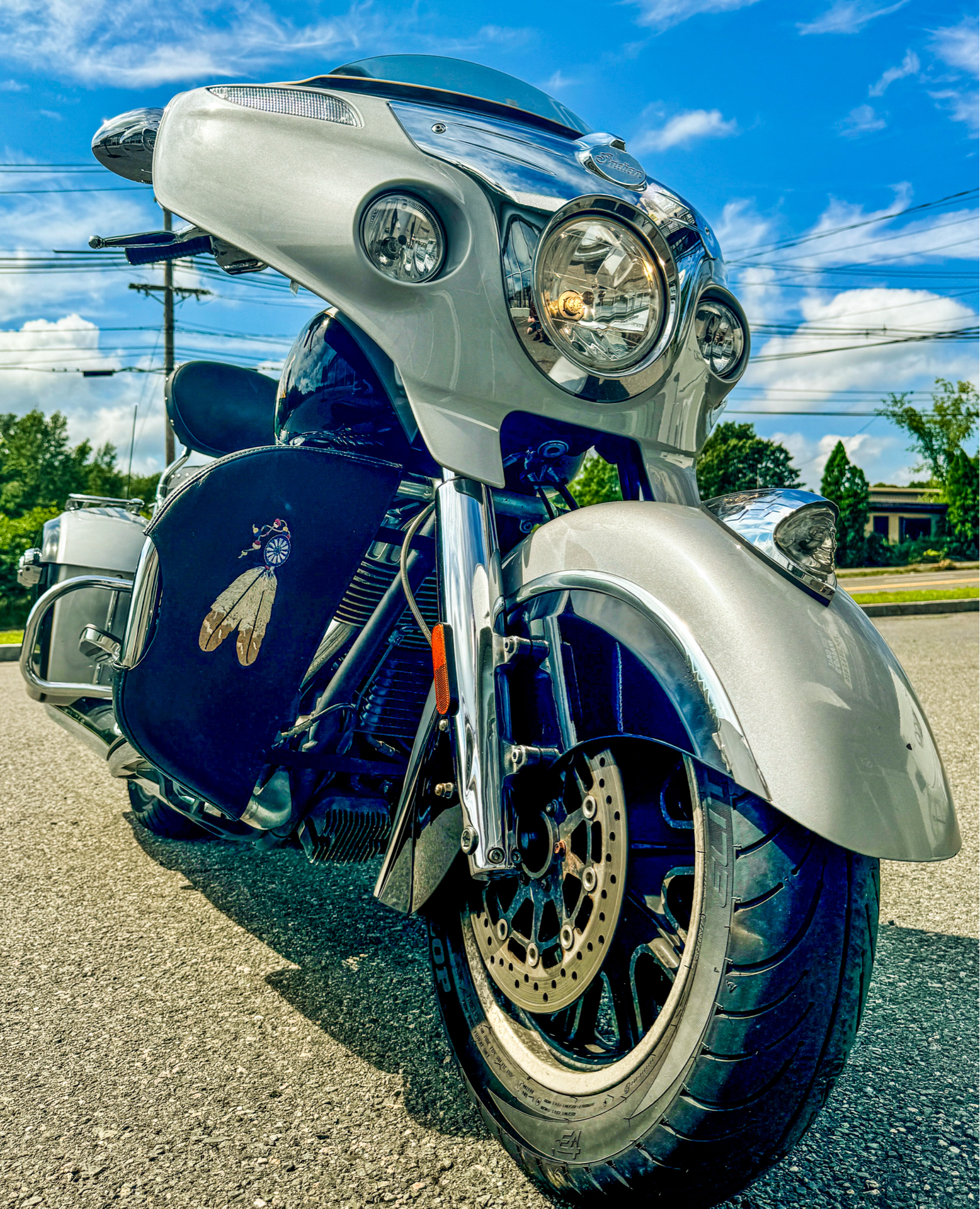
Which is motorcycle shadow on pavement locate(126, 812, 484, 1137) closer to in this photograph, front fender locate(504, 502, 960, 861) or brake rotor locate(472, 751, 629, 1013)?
brake rotor locate(472, 751, 629, 1013)

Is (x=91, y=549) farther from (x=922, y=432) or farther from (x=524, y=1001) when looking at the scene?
(x=922, y=432)

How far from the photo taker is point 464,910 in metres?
1.69

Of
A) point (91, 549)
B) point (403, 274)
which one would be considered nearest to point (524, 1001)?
point (403, 274)

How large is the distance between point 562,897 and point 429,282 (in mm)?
1049

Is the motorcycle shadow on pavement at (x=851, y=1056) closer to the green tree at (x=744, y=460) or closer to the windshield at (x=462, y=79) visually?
the windshield at (x=462, y=79)

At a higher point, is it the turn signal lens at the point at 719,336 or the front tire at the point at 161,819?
the turn signal lens at the point at 719,336

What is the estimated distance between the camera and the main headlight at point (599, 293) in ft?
5.22

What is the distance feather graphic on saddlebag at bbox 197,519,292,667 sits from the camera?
6.05ft

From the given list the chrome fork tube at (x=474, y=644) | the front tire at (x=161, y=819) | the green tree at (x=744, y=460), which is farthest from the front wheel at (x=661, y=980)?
the green tree at (x=744, y=460)

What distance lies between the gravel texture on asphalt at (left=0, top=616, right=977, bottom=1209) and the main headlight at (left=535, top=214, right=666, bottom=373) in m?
1.34

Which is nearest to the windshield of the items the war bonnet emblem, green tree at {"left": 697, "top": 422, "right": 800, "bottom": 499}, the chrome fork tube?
the war bonnet emblem

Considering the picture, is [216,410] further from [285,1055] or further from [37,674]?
[285,1055]

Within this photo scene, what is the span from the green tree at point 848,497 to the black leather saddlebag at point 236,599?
41902mm

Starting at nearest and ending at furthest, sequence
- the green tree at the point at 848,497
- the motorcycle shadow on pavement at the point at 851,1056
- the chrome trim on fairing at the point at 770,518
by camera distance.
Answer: the chrome trim on fairing at the point at 770,518 < the motorcycle shadow on pavement at the point at 851,1056 < the green tree at the point at 848,497
